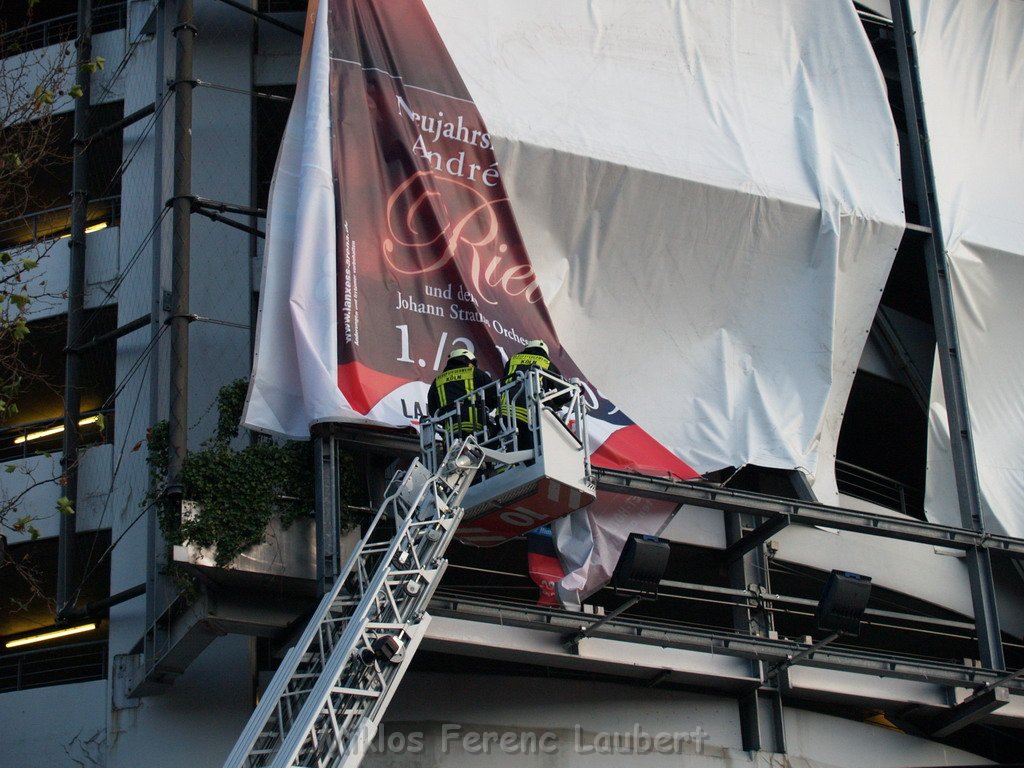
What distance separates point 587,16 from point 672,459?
6.87 meters

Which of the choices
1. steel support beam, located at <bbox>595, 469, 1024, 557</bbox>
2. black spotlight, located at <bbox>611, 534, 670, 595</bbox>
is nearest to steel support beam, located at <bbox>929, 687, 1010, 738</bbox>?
steel support beam, located at <bbox>595, 469, 1024, 557</bbox>

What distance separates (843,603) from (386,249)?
7.01 metres

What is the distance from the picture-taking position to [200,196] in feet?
65.1

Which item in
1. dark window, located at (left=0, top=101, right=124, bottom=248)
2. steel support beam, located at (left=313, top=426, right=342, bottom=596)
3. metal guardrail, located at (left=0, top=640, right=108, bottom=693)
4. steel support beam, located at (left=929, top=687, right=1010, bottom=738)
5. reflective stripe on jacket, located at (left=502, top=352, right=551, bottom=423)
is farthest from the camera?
dark window, located at (left=0, top=101, right=124, bottom=248)

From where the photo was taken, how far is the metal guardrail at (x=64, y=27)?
2302 centimetres

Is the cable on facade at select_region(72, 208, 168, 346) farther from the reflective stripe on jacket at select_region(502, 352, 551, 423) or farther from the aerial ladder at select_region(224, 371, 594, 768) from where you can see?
the reflective stripe on jacket at select_region(502, 352, 551, 423)

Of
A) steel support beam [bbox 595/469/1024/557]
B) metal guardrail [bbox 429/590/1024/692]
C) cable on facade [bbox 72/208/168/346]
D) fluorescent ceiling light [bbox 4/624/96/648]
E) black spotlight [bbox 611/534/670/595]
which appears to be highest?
cable on facade [bbox 72/208/168/346]

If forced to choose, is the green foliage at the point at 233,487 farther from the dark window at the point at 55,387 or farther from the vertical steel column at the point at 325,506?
the dark window at the point at 55,387

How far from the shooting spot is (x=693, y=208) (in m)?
19.5

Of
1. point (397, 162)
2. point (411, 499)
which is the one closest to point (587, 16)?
point (397, 162)

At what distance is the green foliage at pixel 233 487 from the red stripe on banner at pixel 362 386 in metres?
0.76

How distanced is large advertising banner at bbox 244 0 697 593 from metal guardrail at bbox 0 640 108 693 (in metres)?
5.93

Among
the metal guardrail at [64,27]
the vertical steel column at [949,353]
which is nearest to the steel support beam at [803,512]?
the vertical steel column at [949,353]

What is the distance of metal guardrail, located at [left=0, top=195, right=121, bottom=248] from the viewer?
22.3 meters
